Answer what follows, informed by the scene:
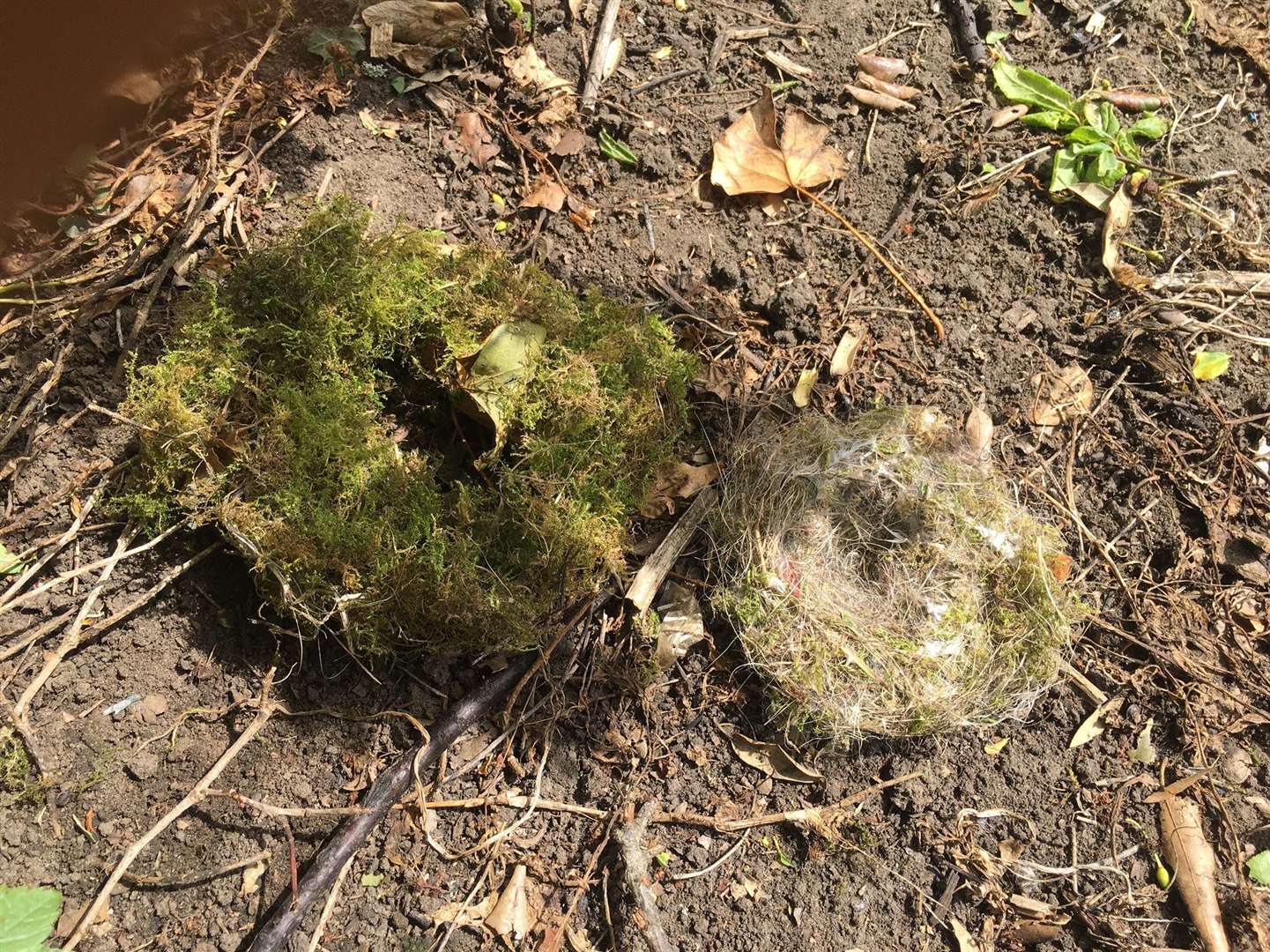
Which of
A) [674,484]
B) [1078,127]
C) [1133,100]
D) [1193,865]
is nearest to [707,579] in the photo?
[674,484]

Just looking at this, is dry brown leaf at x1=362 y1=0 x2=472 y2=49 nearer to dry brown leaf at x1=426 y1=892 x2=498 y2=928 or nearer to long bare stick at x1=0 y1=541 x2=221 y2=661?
long bare stick at x1=0 y1=541 x2=221 y2=661

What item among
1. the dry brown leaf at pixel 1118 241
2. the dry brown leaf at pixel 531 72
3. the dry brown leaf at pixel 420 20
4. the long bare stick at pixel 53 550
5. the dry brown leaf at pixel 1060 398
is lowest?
the dry brown leaf at pixel 1060 398

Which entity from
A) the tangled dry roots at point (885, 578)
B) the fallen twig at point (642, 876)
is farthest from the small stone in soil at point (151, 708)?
the tangled dry roots at point (885, 578)

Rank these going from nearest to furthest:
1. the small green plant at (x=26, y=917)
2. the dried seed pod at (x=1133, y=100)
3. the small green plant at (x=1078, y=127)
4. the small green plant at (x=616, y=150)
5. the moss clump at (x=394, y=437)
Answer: the small green plant at (x=26, y=917), the moss clump at (x=394, y=437), the small green plant at (x=616, y=150), the small green plant at (x=1078, y=127), the dried seed pod at (x=1133, y=100)

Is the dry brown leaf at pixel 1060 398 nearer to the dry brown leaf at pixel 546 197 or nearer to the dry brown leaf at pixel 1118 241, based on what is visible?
the dry brown leaf at pixel 1118 241

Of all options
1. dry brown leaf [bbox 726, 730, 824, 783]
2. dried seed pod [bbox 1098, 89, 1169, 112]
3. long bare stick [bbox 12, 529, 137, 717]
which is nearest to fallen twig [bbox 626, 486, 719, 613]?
dry brown leaf [bbox 726, 730, 824, 783]
